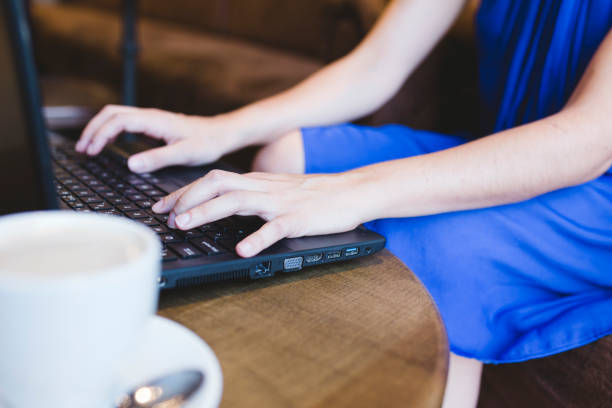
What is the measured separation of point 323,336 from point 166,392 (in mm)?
124

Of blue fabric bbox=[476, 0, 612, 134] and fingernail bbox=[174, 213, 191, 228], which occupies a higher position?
blue fabric bbox=[476, 0, 612, 134]

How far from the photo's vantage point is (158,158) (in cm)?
63

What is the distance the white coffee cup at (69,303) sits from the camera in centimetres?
20

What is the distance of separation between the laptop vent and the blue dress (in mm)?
212

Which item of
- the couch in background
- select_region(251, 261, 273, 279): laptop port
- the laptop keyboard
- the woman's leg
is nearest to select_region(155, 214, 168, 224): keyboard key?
the laptop keyboard

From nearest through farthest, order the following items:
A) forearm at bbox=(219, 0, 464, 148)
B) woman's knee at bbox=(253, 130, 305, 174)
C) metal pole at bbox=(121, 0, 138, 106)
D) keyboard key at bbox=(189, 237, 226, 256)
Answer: keyboard key at bbox=(189, 237, 226, 256) < woman's knee at bbox=(253, 130, 305, 174) < forearm at bbox=(219, 0, 464, 148) < metal pole at bbox=(121, 0, 138, 106)

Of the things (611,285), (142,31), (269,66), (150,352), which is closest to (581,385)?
(611,285)

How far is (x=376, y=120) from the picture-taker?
1.38 metres

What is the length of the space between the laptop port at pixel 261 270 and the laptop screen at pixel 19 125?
0.16 metres

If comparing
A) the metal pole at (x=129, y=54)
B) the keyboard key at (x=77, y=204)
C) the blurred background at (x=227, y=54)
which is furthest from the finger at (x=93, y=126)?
the metal pole at (x=129, y=54)

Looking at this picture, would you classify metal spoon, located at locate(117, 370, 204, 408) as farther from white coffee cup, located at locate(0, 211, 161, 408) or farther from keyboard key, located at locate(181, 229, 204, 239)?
keyboard key, located at locate(181, 229, 204, 239)

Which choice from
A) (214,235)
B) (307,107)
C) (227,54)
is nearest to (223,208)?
(214,235)

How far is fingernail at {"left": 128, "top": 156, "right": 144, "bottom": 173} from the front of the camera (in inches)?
24.1

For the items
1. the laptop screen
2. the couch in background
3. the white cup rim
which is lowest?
the couch in background
